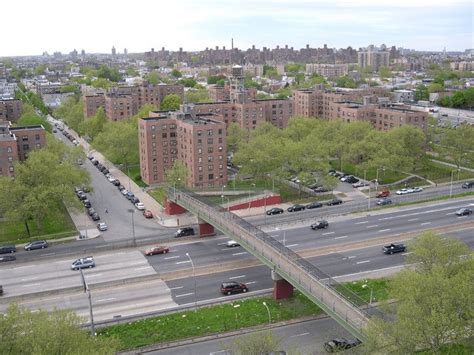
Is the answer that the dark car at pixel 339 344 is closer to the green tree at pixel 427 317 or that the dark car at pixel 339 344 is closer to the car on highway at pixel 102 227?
the green tree at pixel 427 317

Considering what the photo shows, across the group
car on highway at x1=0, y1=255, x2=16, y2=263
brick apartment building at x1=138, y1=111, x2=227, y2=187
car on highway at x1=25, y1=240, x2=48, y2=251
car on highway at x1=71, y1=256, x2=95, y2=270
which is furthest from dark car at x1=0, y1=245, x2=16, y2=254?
brick apartment building at x1=138, y1=111, x2=227, y2=187

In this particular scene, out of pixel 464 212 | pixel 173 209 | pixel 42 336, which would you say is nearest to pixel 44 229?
pixel 173 209

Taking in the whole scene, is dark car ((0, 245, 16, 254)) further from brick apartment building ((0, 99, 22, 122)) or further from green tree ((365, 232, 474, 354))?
brick apartment building ((0, 99, 22, 122))

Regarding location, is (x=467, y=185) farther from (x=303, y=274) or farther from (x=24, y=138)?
(x=24, y=138)

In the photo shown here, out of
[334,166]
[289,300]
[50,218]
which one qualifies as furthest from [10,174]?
[334,166]

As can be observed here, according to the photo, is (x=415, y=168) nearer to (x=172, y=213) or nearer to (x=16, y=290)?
(x=172, y=213)

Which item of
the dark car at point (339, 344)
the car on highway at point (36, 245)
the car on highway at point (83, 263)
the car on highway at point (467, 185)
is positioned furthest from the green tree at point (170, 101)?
the dark car at point (339, 344)
